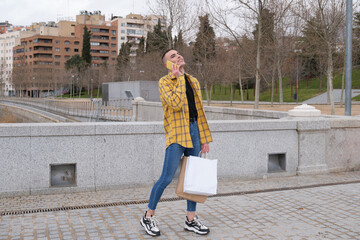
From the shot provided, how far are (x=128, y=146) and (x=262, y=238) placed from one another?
2.88m

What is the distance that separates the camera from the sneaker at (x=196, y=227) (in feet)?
14.8

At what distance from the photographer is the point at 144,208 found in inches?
217

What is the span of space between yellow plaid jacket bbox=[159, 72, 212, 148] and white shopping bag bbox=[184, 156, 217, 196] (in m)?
0.20

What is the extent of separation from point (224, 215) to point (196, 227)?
2.60 ft

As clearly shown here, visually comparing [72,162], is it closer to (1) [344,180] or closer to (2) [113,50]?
(1) [344,180]

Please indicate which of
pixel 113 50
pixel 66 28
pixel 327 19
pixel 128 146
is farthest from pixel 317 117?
pixel 66 28

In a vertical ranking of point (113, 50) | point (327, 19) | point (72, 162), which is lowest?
point (72, 162)

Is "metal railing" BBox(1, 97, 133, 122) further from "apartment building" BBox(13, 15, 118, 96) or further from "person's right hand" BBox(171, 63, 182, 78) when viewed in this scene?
"apartment building" BBox(13, 15, 118, 96)

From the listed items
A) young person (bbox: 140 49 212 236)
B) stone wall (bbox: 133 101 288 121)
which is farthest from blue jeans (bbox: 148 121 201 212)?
stone wall (bbox: 133 101 288 121)

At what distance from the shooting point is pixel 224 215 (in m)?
5.25

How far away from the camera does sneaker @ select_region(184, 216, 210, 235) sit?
177 inches

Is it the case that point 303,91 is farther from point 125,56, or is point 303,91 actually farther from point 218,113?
point 218,113

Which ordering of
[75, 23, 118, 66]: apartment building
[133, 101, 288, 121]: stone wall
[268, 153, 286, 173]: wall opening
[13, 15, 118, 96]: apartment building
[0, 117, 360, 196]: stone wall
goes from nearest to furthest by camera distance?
[0, 117, 360, 196]: stone wall → [268, 153, 286, 173]: wall opening → [133, 101, 288, 121]: stone wall → [13, 15, 118, 96]: apartment building → [75, 23, 118, 66]: apartment building

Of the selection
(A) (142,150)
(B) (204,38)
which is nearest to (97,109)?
(B) (204,38)
